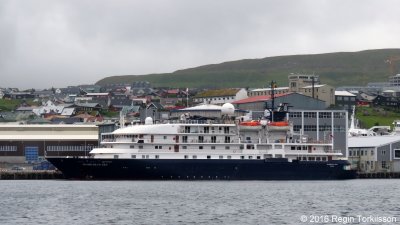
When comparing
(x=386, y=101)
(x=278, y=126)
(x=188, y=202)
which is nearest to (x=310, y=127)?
(x=278, y=126)

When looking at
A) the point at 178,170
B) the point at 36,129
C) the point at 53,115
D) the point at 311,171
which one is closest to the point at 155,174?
the point at 178,170

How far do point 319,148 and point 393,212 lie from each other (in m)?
35.7

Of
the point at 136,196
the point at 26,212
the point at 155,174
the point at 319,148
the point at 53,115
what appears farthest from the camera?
the point at 53,115

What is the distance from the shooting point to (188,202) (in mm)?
59000

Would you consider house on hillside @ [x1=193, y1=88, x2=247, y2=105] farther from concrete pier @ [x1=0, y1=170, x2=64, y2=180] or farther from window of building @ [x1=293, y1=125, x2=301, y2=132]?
concrete pier @ [x1=0, y1=170, x2=64, y2=180]

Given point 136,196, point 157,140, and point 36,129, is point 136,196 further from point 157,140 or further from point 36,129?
point 36,129

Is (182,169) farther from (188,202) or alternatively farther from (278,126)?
(188,202)

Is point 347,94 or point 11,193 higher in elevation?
point 347,94

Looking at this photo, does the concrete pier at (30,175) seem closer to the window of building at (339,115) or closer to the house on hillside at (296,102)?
the house on hillside at (296,102)

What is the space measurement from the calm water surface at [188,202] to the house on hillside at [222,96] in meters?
76.0

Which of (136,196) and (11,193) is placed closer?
(136,196)

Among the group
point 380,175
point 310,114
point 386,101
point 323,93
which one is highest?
point 323,93

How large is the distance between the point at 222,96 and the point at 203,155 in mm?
76399

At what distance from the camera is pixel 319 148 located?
8944cm
